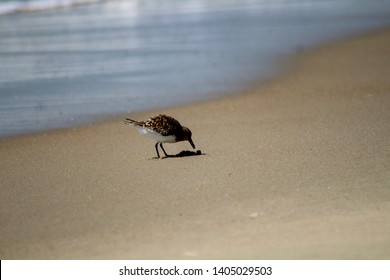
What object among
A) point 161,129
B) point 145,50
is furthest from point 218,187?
point 145,50

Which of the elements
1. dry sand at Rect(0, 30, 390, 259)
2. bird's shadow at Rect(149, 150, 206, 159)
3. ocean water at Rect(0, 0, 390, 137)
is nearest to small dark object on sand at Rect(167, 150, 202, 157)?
bird's shadow at Rect(149, 150, 206, 159)

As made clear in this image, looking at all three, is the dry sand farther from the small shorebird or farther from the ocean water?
the ocean water

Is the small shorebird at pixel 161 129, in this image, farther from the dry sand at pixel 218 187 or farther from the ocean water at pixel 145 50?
the ocean water at pixel 145 50

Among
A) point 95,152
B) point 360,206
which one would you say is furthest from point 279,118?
point 360,206

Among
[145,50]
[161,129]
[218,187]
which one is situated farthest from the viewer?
[145,50]

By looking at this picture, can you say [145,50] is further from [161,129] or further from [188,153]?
[161,129]

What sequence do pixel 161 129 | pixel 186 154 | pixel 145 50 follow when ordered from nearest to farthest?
pixel 161 129
pixel 186 154
pixel 145 50

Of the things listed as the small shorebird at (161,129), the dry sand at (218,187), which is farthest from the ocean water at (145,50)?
the small shorebird at (161,129)

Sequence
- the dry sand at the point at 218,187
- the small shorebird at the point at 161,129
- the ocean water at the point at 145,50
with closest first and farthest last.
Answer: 1. the dry sand at the point at 218,187
2. the small shorebird at the point at 161,129
3. the ocean water at the point at 145,50
